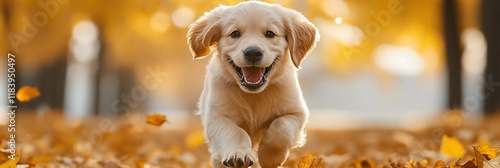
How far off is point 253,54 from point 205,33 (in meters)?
0.57

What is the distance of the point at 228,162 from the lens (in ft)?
11.9

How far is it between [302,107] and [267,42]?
595 mm

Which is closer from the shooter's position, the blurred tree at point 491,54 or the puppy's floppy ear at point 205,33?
the puppy's floppy ear at point 205,33

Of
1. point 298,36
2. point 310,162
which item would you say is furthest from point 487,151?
point 298,36

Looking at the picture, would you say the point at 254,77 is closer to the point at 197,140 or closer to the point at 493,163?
the point at 493,163

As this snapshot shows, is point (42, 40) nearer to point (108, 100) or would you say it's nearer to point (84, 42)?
point (84, 42)

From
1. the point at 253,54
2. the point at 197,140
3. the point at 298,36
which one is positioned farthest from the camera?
the point at 197,140

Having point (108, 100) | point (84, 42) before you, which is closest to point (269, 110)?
point (84, 42)

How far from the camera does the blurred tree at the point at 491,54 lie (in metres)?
11.9

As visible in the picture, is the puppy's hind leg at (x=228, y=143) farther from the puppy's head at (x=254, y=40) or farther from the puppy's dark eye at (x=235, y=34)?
the puppy's dark eye at (x=235, y=34)

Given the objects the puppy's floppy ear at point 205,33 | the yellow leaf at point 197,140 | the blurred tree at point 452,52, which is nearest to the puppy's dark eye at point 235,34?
the puppy's floppy ear at point 205,33

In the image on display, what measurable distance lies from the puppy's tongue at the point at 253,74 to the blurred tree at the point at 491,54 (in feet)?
29.6

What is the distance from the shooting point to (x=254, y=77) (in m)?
3.96

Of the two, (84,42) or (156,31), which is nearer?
(156,31)
